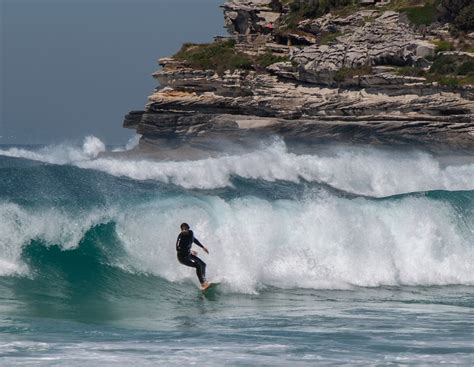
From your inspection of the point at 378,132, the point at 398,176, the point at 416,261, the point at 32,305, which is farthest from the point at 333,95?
the point at 32,305

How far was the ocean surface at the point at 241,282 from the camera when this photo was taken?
13.6m

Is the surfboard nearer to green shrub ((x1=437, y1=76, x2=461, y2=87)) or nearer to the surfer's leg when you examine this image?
the surfer's leg

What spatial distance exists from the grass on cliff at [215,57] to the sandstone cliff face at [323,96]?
16.7 inches

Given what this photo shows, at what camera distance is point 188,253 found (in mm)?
18969

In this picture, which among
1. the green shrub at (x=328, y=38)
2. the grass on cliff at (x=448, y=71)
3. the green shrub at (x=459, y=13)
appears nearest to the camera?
the grass on cliff at (x=448, y=71)

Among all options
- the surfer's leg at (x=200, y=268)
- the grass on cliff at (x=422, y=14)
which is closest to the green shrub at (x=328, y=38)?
the grass on cliff at (x=422, y=14)

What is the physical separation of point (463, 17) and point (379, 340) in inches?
1552

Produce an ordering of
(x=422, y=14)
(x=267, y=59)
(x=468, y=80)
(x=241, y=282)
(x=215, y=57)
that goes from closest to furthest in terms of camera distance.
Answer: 1. (x=241, y=282)
2. (x=468, y=80)
3. (x=422, y=14)
4. (x=267, y=59)
5. (x=215, y=57)

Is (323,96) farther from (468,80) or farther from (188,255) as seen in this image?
(188,255)

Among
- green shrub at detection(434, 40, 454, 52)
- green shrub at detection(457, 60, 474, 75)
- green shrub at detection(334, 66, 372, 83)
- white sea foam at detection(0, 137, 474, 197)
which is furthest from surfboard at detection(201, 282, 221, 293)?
green shrub at detection(434, 40, 454, 52)

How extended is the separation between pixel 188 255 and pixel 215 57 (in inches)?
1510

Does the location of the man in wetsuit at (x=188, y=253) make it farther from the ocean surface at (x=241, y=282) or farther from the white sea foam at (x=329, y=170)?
the white sea foam at (x=329, y=170)

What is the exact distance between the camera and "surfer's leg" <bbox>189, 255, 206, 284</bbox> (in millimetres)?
18875

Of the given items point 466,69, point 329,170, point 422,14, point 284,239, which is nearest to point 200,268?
point 284,239
